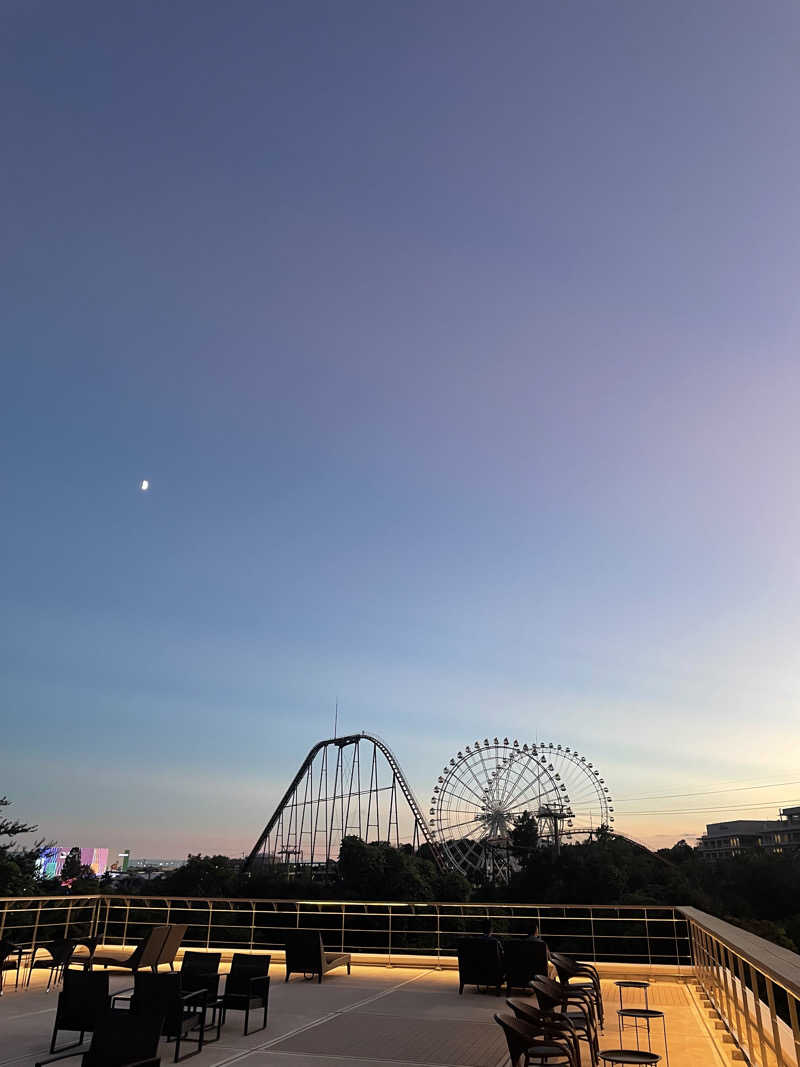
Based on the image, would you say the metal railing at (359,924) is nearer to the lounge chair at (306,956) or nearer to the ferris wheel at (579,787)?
the lounge chair at (306,956)

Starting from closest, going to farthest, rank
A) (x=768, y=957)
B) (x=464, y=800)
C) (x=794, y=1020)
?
(x=794, y=1020), (x=768, y=957), (x=464, y=800)

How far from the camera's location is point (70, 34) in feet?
34.4

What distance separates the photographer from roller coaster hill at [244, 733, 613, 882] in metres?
38.9

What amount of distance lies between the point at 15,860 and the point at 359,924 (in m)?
13.5

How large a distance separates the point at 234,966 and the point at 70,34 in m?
11.8

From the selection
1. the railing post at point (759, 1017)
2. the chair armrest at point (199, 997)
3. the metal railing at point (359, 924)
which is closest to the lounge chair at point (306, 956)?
the metal railing at point (359, 924)

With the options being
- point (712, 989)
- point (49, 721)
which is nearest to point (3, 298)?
point (712, 989)

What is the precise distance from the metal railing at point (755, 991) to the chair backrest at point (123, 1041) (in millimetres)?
3480

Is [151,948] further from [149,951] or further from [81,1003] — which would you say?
[81,1003]

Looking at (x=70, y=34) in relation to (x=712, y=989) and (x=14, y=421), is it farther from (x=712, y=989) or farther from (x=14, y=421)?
(x=712, y=989)

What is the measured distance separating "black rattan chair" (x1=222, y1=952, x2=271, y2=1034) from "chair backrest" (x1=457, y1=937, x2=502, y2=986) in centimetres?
254

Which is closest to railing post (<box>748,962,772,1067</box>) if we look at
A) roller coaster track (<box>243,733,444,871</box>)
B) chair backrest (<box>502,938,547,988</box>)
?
chair backrest (<box>502,938,547,988</box>)

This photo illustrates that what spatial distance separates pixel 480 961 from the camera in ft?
29.4

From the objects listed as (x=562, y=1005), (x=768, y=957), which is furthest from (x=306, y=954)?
(x=768, y=957)
